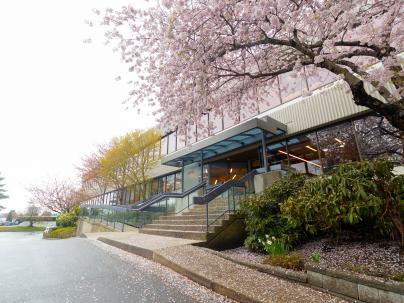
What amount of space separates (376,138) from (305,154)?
2.79 meters

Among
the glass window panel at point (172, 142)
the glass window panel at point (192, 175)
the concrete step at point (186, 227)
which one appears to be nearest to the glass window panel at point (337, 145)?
the concrete step at point (186, 227)

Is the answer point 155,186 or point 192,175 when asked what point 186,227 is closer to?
point 192,175

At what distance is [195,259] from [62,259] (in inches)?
149

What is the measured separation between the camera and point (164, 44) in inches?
202

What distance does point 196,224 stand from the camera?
7906 mm

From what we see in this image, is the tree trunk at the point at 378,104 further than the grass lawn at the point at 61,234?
No

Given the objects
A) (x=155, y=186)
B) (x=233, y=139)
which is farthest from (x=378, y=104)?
(x=155, y=186)

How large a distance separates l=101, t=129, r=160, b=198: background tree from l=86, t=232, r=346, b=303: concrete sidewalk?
14.1 m

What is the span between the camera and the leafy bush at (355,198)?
375 cm

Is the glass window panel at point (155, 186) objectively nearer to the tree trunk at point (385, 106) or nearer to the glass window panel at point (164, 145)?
the glass window panel at point (164, 145)

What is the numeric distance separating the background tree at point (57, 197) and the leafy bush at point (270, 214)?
33.2m

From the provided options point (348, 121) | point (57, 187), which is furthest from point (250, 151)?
point (57, 187)

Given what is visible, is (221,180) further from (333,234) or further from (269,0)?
(269,0)

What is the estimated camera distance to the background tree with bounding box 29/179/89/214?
3334cm
